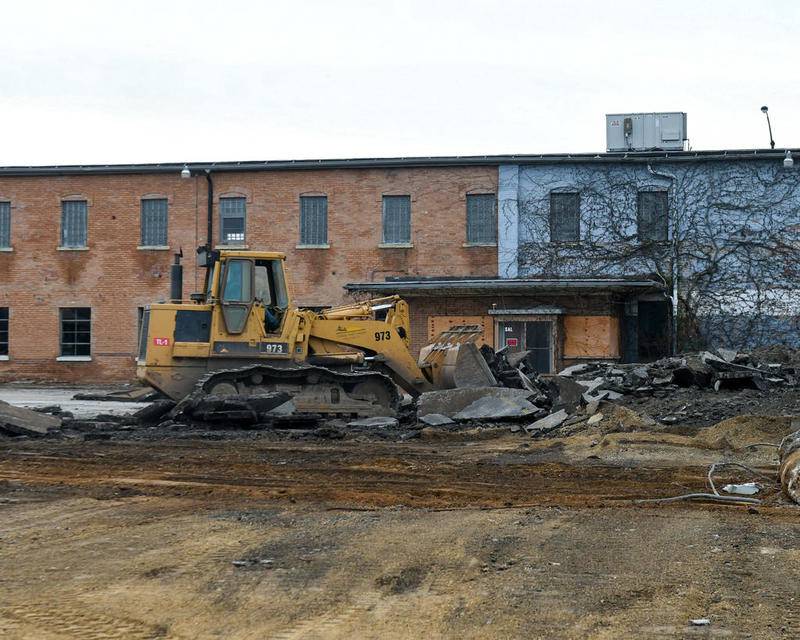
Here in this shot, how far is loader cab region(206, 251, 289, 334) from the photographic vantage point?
1817 centimetres

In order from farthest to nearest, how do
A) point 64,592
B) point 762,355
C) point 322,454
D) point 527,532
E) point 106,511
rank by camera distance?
1. point 762,355
2. point 322,454
3. point 106,511
4. point 527,532
5. point 64,592

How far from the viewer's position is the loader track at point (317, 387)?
17891 mm

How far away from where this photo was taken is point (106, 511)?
9133mm

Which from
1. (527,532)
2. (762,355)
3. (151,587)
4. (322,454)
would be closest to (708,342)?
(762,355)

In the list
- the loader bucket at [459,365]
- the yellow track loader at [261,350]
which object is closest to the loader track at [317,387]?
the yellow track loader at [261,350]

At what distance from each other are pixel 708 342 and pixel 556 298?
4502 mm

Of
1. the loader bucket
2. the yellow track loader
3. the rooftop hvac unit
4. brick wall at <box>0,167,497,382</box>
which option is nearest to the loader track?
the yellow track loader

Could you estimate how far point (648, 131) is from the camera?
32.3 meters

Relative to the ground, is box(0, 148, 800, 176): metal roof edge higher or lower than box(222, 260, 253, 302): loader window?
higher

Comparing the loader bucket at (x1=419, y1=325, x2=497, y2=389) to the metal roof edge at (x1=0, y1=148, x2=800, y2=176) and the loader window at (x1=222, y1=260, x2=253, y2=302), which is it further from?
the metal roof edge at (x1=0, y1=148, x2=800, y2=176)

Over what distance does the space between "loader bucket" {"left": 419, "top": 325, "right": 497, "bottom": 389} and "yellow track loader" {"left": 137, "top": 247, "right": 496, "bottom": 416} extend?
0.02m

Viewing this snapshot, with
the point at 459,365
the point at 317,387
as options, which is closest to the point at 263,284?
the point at 317,387

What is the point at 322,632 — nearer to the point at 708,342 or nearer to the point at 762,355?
the point at 762,355

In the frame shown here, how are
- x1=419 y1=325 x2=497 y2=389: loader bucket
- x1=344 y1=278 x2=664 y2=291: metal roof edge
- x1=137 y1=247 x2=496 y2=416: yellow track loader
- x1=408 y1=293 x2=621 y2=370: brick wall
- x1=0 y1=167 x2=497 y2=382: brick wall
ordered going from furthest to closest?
1. x1=0 y1=167 x2=497 y2=382: brick wall
2. x1=408 y1=293 x2=621 y2=370: brick wall
3. x1=344 y1=278 x2=664 y2=291: metal roof edge
4. x1=419 y1=325 x2=497 y2=389: loader bucket
5. x1=137 y1=247 x2=496 y2=416: yellow track loader
